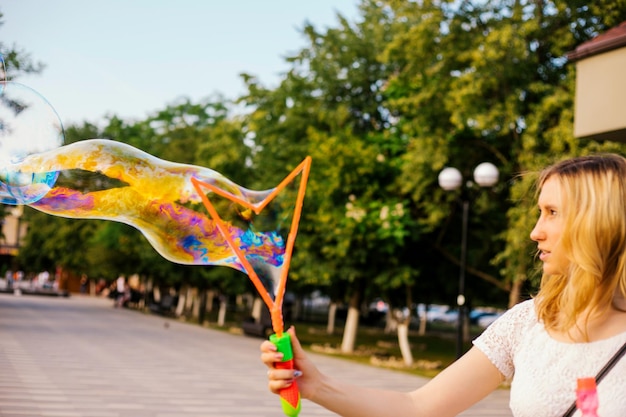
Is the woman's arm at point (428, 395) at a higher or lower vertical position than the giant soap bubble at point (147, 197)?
lower

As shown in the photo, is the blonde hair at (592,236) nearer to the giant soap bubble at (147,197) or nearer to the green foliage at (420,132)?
the giant soap bubble at (147,197)

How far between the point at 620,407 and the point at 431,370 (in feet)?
62.6

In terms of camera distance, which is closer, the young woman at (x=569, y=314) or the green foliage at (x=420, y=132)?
the young woman at (x=569, y=314)

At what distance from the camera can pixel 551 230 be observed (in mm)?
2412

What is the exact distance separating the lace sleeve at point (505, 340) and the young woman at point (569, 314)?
0.09ft

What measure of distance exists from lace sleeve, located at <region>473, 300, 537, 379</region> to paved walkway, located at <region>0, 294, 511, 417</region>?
8127 millimetres

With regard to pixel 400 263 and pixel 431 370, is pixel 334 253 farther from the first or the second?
pixel 431 370

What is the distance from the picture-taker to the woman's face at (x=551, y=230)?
239 centimetres

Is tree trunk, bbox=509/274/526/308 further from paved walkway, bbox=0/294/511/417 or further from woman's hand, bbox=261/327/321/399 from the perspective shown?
woman's hand, bbox=261/327/321/399

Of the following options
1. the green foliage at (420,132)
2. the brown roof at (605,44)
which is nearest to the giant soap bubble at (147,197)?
the brown roof at (605,44)

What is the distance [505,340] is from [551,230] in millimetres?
409

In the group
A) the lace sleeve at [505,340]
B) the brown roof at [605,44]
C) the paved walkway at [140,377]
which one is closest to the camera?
the lace sleeve at [505,340]

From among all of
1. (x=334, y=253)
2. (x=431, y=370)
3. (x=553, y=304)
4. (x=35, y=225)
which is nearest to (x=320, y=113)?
(x=334, y=253)

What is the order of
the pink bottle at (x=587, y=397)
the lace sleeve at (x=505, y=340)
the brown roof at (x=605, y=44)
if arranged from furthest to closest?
the brown roof at (x=605, y=44) < the lace sleeve at (x=505, y=340) < the pink bottle at (x=587, y=397)
